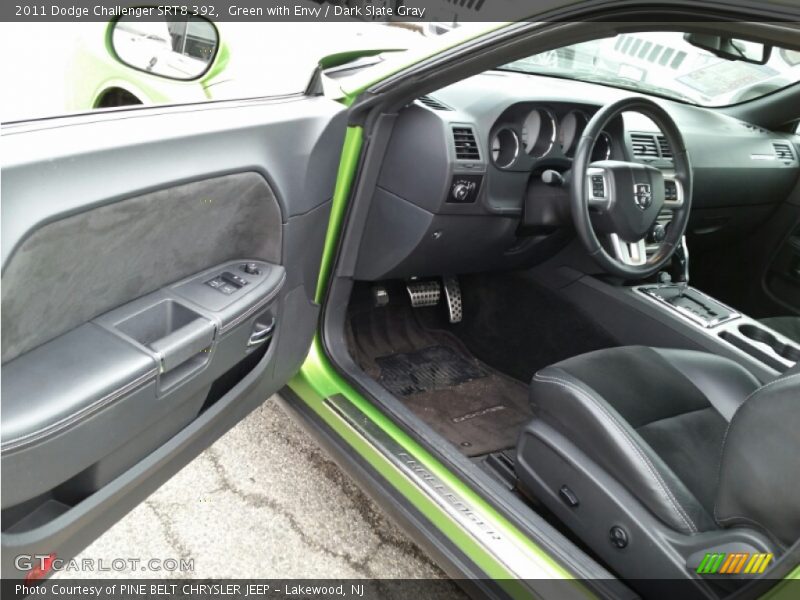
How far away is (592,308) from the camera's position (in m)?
2.48

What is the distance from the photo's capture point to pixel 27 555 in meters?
1.10

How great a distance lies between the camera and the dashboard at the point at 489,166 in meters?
1.98

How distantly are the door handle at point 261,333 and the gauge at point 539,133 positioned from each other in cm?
113

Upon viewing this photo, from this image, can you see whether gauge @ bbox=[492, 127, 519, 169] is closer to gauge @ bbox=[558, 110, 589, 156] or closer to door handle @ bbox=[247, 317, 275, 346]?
gauge @ bbox=[558, 110, 589, 156]

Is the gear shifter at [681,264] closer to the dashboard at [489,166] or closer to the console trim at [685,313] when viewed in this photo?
the console trim at [685,313]

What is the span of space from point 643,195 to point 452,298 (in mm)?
827

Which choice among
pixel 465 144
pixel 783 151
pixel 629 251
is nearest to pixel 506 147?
pixel 465 144

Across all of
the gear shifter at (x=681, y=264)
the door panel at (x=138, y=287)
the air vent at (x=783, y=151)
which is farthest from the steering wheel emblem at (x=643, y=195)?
the air vent at (x=783, y=151)

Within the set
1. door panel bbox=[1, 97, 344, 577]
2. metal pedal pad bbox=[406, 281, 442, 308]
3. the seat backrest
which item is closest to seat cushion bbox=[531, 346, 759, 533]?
the seat backrest

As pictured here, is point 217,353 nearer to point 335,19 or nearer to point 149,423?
point 149,423

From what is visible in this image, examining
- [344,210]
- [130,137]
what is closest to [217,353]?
[130,137]

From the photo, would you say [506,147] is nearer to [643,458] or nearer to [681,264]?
[681,264]

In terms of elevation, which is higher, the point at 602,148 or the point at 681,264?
the point at 602,148

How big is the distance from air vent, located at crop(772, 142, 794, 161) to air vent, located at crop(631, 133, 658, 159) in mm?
1054
